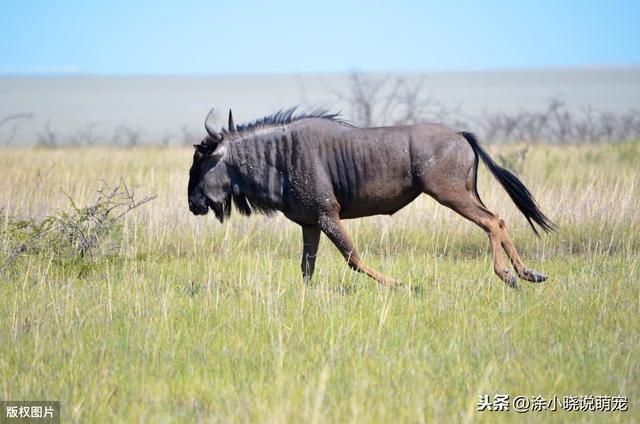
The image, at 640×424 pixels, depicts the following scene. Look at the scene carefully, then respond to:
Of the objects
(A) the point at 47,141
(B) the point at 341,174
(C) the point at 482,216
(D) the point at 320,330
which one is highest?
(B) the point at 341,174

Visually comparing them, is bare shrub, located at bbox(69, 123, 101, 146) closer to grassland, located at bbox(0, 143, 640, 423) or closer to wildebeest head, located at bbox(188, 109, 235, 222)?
grassland, located at bbox(0, 143, 640, 423)

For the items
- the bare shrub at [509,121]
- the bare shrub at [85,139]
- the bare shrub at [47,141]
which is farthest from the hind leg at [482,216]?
the bare shrub at [47,141]

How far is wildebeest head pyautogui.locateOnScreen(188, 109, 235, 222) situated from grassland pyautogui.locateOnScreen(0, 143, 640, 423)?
0.71m

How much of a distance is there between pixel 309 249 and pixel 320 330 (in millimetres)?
2287

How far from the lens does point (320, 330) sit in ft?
21.5

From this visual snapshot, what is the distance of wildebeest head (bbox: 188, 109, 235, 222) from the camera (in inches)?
348

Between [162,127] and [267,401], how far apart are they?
57508mm

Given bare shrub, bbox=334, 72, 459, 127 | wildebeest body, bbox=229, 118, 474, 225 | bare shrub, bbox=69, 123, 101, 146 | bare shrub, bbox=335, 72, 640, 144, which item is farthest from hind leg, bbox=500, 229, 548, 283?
bare shrub, bbox=69, 123, 101, 146

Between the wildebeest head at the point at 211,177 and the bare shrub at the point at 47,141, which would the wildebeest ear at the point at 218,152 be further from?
the bare shrub at the point at 47,141

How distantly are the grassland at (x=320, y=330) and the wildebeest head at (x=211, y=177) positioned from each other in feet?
2.34

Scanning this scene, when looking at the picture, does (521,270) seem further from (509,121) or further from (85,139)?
(85,139)

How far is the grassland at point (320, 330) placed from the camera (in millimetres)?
5070

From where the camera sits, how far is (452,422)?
15.3ft

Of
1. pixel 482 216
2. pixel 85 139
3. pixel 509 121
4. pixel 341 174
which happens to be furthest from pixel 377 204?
pixel 85 139
